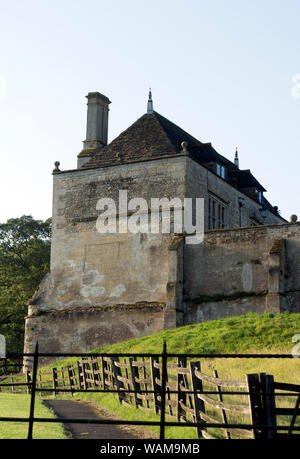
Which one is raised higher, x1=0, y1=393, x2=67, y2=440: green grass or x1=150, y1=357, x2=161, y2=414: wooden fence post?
x1=150, y1=357, x2=161, y2=414: wooden fence post

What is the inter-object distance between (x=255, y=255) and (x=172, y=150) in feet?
29.5

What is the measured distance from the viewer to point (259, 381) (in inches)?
488

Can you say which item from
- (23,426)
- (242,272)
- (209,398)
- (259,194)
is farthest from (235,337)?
(259,194)

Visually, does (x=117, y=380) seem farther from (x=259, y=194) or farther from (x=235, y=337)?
(x=259, y=194)

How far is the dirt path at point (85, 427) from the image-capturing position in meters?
15.3

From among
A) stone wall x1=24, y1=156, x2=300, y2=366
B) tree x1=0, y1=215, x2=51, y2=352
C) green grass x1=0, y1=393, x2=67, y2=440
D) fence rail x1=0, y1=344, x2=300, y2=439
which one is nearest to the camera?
fence rail x1=0, y1=344, x2=300, y2=439

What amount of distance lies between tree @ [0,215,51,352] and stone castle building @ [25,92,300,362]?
34.0ft

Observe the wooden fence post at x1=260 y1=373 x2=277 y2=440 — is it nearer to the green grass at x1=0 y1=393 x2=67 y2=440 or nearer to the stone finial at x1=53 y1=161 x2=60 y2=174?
the green grass at x1=0 y1=393 x2=67 y2=440

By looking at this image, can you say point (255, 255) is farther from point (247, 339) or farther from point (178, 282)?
point (247, 339)

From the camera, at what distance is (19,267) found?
5972 centimetres

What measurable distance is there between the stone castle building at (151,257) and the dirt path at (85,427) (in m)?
16.5

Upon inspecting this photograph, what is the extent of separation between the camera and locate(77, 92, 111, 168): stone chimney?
5028 centimetres

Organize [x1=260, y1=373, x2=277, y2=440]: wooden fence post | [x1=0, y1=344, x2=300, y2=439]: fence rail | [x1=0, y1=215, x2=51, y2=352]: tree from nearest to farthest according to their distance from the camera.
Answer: [x1=0, y1=344, x2=300, y2=439]: fence rail
[x1=260, y1=373, x2=277, y2=440]: wooden fence post
[x1=0, y1=215, x2=51, y2=352]: tree

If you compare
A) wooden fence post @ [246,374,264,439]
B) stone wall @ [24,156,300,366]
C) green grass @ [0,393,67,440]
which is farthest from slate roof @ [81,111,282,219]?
wooden fence post @ [246,374,264,439]
